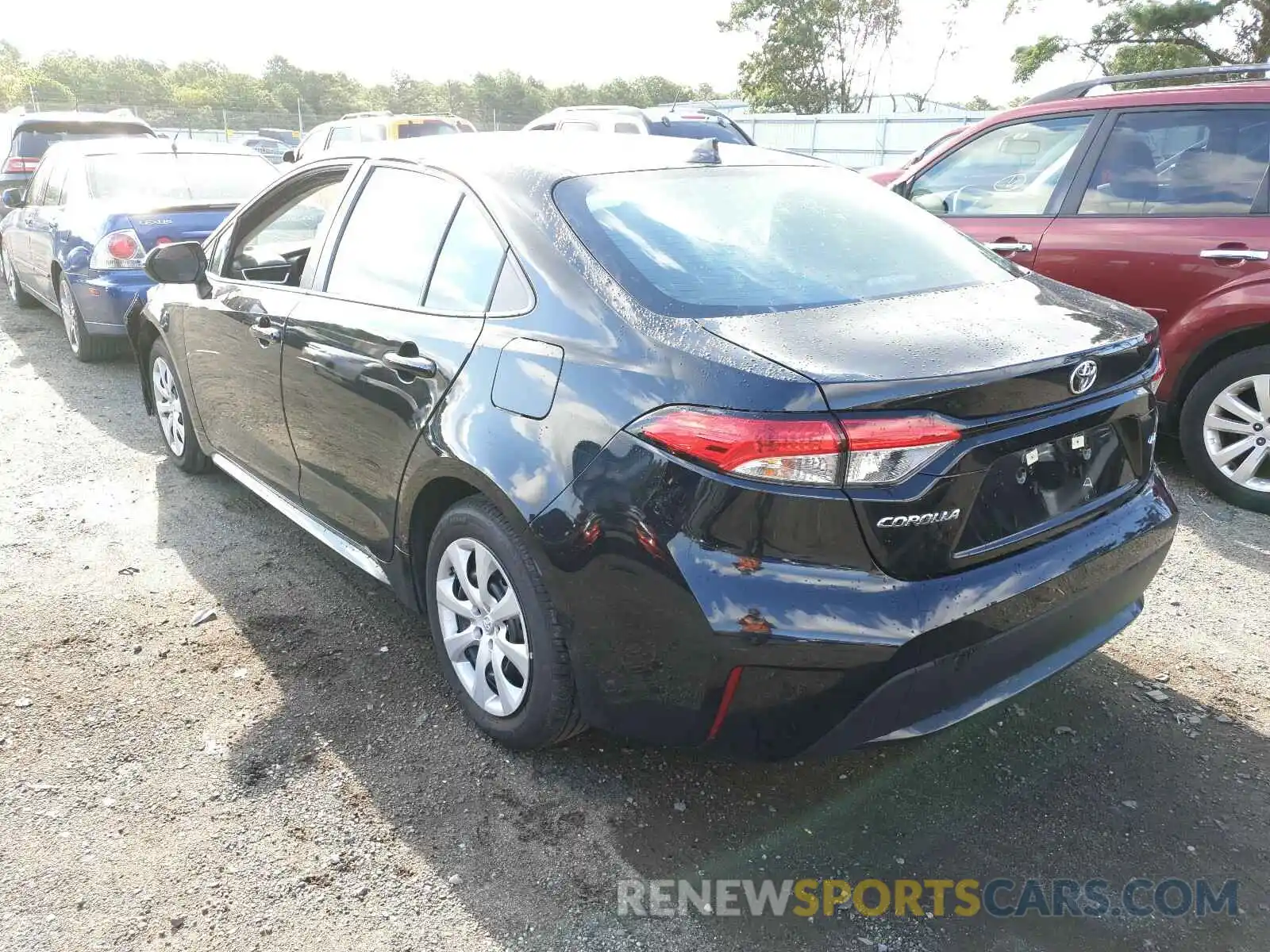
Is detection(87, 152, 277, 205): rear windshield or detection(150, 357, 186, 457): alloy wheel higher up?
detection(87, 152, 277, 205): rear windshield

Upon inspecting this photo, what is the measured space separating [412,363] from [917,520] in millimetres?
1465

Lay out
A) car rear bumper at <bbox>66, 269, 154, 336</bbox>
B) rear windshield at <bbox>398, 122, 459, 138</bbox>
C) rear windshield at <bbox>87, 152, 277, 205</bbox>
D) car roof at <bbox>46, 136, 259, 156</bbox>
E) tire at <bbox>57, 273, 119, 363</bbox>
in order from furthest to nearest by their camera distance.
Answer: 1. rear windshield at <bbox>398, 122, 459, 138</bbox>
2. car roof at <bbox>46, 136, 259, 156</bbox>
3. rear windshield at <bbox>87, 152, 277, 205</bbox>
4. tire at <bbox>57, 273, 119, 363</bbox>
5. car rear bumper at <bbox>66, 269, 154, 336</bbox>

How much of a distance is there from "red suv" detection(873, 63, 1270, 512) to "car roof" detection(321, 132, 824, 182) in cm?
210

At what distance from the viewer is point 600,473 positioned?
219cm

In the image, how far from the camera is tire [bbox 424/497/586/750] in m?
2.43

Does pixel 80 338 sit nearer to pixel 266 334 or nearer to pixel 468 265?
pixel 266 334

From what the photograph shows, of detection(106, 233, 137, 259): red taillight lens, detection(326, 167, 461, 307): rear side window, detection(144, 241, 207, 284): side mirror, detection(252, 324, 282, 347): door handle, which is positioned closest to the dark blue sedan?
detection(106, 233, 137, 259): red taillight lens

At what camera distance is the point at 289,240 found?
15.9 feet

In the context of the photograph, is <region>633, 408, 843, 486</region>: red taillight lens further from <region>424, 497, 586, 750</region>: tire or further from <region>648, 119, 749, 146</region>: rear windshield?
<region>648, 119, 749, 146</region>: rear windshield

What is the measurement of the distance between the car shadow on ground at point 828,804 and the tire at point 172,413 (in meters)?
1.96

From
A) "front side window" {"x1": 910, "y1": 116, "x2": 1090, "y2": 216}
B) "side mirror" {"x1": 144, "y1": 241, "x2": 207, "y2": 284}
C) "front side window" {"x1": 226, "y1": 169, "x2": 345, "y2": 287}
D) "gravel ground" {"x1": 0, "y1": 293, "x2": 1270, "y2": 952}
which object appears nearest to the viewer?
"gravel ground" {"x1": 0, "y1": 293, "x2": 1270, "y2": 952}

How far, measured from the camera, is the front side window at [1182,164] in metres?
4.39

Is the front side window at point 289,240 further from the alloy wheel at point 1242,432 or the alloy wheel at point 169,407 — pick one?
the alloy wheel at point 1242,432

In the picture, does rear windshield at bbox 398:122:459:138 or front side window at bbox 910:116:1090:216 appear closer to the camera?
front side window at bbox 910:116:1090:216
